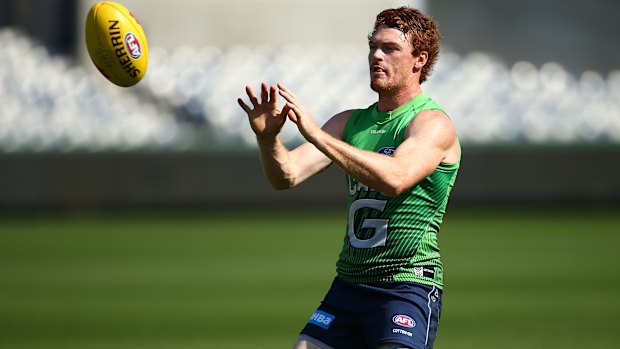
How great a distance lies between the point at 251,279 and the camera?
13.2 m

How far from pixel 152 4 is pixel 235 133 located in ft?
16.1

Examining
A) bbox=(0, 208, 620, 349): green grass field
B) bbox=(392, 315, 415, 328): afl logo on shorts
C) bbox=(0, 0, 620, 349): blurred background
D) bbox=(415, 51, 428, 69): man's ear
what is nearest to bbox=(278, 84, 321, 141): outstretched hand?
bbox=(415, 51, 428, 69): man's ear

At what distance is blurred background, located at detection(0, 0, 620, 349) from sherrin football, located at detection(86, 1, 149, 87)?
375cm

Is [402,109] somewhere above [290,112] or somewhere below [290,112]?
above

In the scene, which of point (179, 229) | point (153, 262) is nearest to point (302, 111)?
point (153, 262)

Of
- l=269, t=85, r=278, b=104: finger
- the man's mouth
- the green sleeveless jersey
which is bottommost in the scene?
the green sleeveless jersey

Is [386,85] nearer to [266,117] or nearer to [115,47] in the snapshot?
[266,117]

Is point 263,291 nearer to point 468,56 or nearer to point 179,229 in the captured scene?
point 179,229

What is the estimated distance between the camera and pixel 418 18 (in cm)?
526

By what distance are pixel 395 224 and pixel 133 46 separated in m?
1.98

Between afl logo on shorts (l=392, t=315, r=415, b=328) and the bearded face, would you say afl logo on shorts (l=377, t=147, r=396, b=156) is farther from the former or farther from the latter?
afl logo on shorts (l=392, t=315, r=415, b=328)

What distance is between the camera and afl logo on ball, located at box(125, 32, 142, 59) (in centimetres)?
596

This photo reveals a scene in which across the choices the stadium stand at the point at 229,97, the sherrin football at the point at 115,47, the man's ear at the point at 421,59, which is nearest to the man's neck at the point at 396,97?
the man's ear at the point at 421,59

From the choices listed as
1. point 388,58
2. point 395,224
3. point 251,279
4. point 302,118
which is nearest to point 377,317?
point 395,224
